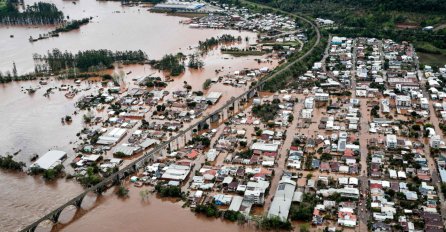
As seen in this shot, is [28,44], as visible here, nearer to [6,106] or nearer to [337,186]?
[6,106]

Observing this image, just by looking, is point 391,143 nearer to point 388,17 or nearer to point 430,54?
point 430,54

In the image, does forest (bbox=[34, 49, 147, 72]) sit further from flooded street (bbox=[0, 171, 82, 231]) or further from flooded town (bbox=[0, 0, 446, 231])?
flooded street (bbox=[0, 171, 82, 231])

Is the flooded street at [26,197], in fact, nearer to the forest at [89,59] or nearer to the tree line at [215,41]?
the forest at [89,59]

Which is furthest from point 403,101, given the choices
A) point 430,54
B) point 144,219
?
point 144,219

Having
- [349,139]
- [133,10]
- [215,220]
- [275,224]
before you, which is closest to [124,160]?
[215,220]

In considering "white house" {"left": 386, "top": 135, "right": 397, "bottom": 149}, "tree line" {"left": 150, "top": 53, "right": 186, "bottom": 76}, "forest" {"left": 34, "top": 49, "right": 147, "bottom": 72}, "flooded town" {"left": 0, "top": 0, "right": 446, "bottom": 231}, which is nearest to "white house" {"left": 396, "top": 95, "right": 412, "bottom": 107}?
"flooded town" {"left": 0, "top": 0, "right": 446, "bottom": 231}

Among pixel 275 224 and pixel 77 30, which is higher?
pixel 77 30

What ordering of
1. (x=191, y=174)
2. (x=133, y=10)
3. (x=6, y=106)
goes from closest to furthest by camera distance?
(x=191, y=174)
(x=6, y=106)
(x=133, y=10)
